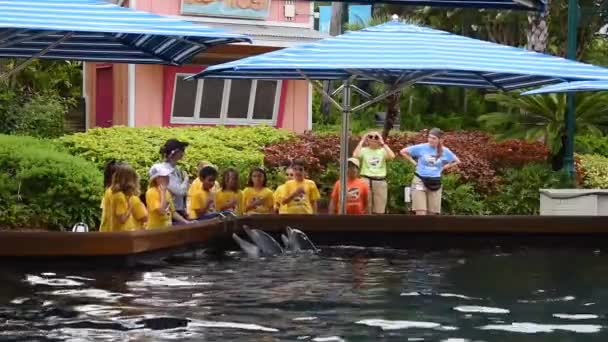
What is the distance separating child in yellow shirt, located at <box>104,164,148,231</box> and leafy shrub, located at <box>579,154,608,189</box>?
10436 mm

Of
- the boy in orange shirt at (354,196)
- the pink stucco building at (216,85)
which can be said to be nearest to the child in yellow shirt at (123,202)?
the boy in orange shirt at (354,196)

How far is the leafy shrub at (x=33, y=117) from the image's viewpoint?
24.2 meters

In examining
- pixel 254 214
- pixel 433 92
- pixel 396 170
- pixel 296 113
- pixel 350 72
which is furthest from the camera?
pixel 433 92

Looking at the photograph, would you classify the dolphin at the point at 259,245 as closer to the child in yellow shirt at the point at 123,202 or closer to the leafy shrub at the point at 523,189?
the child in yellow shirt at the point at 123,202

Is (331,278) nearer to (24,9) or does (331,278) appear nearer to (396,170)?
(24,9)

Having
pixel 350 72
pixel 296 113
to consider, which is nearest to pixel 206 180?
pixel 350 72

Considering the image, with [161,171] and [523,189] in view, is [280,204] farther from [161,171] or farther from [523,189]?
[523,189]

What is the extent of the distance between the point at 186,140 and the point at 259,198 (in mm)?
4769

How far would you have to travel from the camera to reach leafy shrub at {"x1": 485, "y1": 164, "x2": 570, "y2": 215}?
757 inches

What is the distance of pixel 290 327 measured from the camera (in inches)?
358

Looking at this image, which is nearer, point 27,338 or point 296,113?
point 27,338

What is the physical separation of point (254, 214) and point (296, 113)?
49.0ft

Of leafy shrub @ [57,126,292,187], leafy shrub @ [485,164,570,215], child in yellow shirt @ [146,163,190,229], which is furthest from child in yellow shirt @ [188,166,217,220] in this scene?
leafy shrub @ [485,164,570,215]

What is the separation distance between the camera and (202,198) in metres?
14.4
